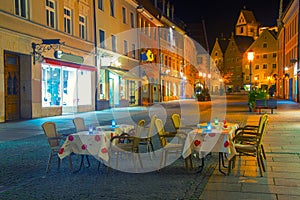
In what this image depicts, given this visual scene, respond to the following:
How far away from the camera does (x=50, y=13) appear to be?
20.5 m

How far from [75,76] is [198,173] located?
17.7 metres

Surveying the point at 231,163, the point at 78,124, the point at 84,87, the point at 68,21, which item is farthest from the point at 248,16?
the point at 231,163

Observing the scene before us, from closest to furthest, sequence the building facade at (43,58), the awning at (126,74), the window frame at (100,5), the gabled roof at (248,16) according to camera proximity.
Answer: the building facade at (43,58) → the window frame at (100,5) → the awning at (126,74) → the gabled roof at (248,16)

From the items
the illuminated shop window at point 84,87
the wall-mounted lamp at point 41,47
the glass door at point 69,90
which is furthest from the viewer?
the illuminated shop window at point 84,87

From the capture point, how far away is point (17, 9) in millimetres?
17500

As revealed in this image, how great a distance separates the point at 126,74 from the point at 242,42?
6663cm

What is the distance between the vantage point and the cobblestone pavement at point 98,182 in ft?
17.9

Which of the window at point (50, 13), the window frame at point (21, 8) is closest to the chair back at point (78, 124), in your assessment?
the window frame at point (21, 8)

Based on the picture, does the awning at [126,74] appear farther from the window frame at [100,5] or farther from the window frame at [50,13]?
the window frame at [50,13]

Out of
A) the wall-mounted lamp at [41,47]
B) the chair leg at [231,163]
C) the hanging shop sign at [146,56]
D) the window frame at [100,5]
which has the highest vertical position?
the window frame at [100,5]

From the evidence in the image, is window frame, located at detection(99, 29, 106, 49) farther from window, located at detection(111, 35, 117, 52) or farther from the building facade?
the building facade

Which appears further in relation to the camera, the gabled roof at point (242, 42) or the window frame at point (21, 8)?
the gabled roof at point (242, 42)

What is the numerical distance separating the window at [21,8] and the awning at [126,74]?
32.1 feet

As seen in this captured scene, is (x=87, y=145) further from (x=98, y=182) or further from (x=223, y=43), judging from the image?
(x=223, y=43)
